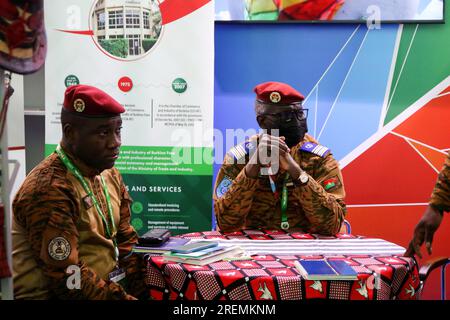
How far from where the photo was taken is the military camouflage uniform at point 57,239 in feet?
6.73

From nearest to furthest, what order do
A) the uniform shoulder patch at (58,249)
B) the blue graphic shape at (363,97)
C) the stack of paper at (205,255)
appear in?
the uniform shoulder patch at (58,249), the stack of paper at (205,255), the blue graphic shape at (363,97)

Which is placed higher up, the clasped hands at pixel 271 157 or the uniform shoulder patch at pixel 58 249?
the clasped hands at pixel 271 157

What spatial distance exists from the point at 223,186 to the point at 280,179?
35 cm

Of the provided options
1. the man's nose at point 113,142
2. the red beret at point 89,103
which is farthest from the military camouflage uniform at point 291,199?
the red beret at point 89,103

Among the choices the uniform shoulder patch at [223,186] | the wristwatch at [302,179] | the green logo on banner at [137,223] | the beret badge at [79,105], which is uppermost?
the beret badge at [79,105]

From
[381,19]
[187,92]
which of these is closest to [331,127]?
[381,19]

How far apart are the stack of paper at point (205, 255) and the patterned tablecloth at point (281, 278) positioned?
0.03 meters

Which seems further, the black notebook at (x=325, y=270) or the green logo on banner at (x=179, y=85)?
the green logo on banner at (x=179, y=85)

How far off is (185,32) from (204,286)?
2221 millimetres

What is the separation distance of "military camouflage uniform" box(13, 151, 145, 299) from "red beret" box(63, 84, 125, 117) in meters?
0.21

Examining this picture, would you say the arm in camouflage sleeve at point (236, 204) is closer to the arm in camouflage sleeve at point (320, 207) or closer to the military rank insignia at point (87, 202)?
the arm in camouflage sleeve at point (320, 207)

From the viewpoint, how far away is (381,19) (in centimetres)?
406

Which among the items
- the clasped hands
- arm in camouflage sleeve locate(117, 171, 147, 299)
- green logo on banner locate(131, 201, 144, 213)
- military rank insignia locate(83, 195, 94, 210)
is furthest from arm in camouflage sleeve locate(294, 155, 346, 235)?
green logo on banner locate(131, 201, 144, 213)

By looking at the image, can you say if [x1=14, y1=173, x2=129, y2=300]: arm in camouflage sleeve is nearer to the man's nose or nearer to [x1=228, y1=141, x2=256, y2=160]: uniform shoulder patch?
the man's nose
